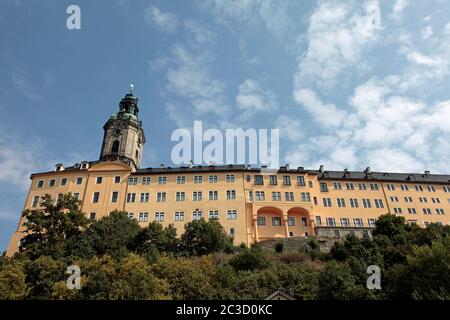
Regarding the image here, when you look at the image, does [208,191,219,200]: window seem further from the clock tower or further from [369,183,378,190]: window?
[369,183,378,190]: window

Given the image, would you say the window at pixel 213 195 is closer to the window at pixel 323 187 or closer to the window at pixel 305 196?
the window at pixel 305 196

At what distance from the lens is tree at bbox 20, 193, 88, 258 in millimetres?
40844

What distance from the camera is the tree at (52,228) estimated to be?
40.8 metres

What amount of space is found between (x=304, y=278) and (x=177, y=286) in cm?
1240

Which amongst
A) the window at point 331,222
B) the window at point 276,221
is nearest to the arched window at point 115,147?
the window at point 276,221

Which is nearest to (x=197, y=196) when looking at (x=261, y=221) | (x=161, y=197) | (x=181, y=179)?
(x=181, y=179)

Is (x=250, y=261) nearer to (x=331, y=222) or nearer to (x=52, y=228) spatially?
(x=52, y=228)

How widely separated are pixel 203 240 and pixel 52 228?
1910 cm

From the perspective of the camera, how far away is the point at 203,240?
1725 inches

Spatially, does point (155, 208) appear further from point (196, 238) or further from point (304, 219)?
point (304, 219)

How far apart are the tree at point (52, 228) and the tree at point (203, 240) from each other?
13.7m

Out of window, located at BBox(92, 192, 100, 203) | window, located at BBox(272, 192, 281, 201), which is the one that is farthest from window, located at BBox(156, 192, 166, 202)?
window, located at BBox(272, 192, 281, 201)

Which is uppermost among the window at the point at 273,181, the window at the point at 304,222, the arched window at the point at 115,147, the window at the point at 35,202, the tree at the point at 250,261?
the arched window at the point at 115,147

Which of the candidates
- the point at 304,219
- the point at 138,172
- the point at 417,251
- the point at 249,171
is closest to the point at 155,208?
the point at 138,172
